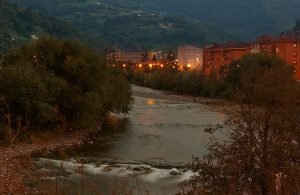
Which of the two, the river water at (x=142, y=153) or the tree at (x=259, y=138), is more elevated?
the tree at (x=259, y=138)

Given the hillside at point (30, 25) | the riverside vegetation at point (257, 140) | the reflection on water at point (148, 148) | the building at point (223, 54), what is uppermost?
the hillside at point (30, 25)

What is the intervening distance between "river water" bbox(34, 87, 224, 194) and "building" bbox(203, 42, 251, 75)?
47.9 metres

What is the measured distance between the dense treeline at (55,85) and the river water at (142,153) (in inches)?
97.2

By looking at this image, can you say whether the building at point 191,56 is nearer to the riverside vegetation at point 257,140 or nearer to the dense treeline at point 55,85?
the dense treeline at point 55,85

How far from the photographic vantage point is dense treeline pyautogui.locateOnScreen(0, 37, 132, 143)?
31219mm

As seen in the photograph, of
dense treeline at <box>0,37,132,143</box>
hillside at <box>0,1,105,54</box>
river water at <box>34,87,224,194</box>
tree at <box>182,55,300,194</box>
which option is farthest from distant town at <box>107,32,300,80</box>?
tree at <box>182,55,300,194</box>

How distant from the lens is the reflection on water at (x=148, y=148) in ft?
72.6

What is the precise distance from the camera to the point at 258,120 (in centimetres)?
A: 1295

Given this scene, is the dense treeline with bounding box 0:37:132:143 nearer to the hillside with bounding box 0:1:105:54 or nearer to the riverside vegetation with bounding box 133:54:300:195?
the riverside vegetation with bounding box 133:54:300:195

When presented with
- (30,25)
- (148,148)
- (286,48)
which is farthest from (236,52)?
(30,25)

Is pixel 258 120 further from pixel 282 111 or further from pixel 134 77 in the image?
pixel 134 77

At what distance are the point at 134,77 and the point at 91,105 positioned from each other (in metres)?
70.2

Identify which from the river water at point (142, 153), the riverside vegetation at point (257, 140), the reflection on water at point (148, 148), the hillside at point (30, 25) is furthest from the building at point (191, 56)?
the riverside vegetation at point (257, 140)

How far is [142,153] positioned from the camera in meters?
28.2
